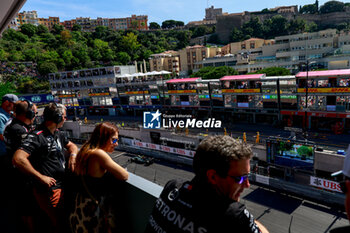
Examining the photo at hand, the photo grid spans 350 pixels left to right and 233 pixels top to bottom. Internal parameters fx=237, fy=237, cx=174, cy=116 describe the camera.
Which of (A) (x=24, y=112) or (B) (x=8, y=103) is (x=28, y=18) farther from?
(A) (x=24, y=112)

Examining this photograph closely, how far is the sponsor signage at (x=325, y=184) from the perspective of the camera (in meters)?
20.1

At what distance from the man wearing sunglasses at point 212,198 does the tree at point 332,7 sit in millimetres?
135804

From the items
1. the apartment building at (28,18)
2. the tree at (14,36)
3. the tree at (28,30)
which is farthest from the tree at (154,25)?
the tree at (14,36)

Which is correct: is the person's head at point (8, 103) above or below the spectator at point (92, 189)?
above

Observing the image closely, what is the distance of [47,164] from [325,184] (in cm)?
2339

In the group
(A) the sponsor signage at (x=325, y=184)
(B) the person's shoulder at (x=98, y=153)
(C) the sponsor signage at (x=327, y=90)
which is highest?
(B) the person's shoulder at (x=98, y=153)

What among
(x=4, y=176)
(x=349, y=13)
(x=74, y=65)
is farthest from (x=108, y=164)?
(x=349, y=13)

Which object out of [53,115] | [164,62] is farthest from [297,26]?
[53,115]

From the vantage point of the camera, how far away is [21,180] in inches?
146

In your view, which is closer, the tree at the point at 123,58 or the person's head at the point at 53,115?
the person's head at the point at 53,115

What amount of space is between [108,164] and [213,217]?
4.96ft

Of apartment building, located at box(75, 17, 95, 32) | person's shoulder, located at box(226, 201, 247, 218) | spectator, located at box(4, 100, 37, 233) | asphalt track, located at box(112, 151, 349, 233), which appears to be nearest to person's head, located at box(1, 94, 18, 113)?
spectator, located at box(4, 100, 37, 233)

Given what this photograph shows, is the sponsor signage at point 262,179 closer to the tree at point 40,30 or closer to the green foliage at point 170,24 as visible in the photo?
the tree at point 40,30

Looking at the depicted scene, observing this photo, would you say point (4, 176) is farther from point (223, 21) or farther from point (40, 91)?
point (223, 21)
